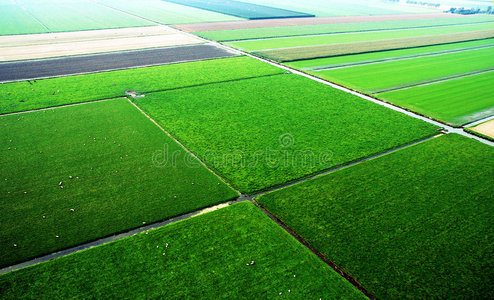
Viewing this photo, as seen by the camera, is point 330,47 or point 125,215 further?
point 330,47

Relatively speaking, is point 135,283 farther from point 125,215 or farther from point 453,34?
point 453,34

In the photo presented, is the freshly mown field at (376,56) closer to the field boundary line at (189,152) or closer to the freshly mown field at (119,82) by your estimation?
the freshly mown field at (119,82)

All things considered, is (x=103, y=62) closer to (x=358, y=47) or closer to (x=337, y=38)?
(x=358, y=47)

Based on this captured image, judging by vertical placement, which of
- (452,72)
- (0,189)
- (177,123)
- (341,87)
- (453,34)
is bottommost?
(0,189)

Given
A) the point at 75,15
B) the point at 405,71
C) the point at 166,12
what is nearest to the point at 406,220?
the point at 405,71

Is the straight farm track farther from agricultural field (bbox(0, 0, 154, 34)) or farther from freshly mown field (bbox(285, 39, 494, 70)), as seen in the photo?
agricultural field (bbox(0, 0, 154, 34))

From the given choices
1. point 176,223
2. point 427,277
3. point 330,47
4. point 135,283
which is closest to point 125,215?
point 176,223

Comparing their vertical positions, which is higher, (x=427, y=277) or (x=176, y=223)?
(x=427, y=277)

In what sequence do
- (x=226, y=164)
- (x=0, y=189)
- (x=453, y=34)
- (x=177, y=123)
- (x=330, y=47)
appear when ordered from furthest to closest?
(x=453, y=34) < (x=330, y=47) < (x=177, y=123) < (x=226, y=164) < (x=0, y=189)

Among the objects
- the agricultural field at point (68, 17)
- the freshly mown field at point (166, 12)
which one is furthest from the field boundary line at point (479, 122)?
the agricultural field at point (68, 17)
